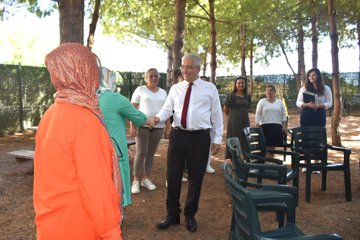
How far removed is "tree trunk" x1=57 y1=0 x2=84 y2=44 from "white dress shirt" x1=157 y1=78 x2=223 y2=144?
3073 mm

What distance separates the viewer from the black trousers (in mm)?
4277

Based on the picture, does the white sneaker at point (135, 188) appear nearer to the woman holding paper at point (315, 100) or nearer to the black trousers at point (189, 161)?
the black trousers at point (189, 161)

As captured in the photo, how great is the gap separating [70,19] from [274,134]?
4.27 metres

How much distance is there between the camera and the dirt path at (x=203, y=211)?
441 cm

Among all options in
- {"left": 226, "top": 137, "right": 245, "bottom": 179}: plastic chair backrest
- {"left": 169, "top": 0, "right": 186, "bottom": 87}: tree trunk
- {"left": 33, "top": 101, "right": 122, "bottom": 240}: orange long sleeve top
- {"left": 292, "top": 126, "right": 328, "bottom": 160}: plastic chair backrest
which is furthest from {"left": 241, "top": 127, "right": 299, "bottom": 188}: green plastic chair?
{"left": 169, "top": 0, "right": 186, "bottom": 87}: tree trunk

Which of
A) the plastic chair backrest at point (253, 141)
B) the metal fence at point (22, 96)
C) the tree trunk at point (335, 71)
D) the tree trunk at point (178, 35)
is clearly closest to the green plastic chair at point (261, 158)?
the plastic chair backrest at point (253, 141)

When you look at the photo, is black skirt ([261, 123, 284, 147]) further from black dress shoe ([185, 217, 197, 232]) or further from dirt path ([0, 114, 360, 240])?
black dress shoe ([185, 217, 197, 232])

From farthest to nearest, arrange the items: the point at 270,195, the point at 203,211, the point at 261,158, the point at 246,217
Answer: the point at 261,158 < the point at 203,211 < the point at 270,195 < the point at 246,217

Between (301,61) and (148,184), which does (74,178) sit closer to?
(148,184)

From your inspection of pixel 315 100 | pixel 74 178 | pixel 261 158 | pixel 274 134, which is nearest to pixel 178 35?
pixel 274 134

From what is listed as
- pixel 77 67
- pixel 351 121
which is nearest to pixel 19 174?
pixel 77 67

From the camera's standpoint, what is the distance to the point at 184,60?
4258mm

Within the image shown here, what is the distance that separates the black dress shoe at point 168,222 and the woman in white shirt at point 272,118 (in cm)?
333

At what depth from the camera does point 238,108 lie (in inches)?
270
